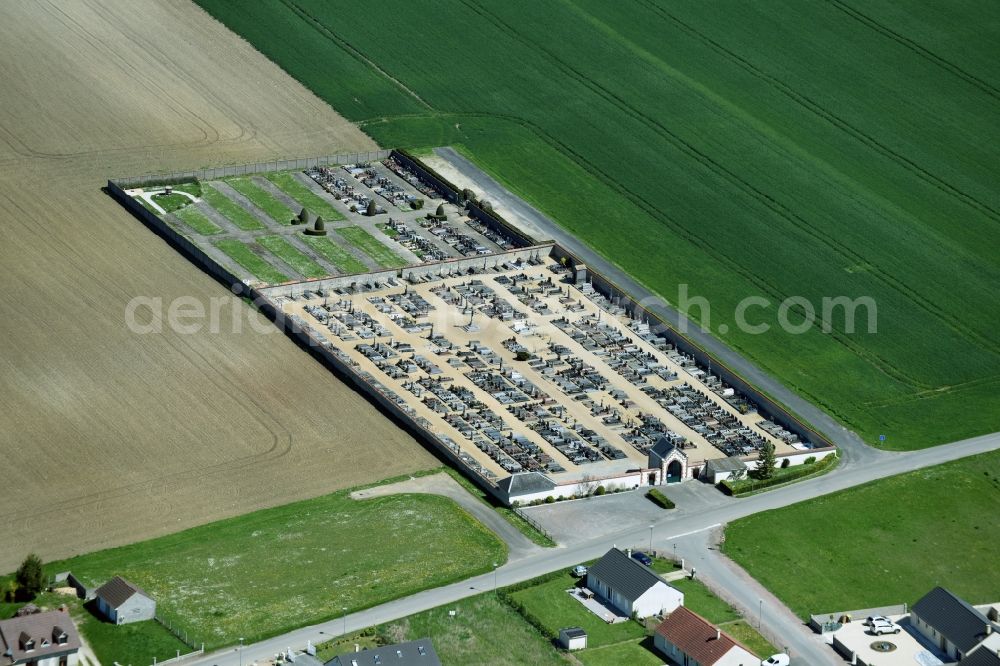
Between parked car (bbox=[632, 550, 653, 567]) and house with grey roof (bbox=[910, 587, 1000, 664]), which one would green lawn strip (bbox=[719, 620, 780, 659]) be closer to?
parked car (bbox=[632, 550, 653, 567])

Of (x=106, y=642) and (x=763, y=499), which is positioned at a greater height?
(x=763, y=499)

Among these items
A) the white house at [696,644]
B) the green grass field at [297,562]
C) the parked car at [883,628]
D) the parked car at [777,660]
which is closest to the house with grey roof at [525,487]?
the green grass field at [297,562]

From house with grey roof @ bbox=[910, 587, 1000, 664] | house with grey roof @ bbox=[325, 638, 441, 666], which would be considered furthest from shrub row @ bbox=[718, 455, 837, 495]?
house with grey roof @ bbox=[325, 638, 441, 666]

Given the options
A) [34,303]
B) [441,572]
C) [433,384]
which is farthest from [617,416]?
[34,303]

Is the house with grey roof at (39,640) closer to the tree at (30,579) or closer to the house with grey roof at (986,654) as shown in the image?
the tree at (30,579)

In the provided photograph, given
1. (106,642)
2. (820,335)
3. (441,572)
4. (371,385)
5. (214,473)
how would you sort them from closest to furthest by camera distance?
(106,642) < (441,572) < (214,473) < (371,385) < (820,335)

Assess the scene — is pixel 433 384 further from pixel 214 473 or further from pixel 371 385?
pixel 214 473
